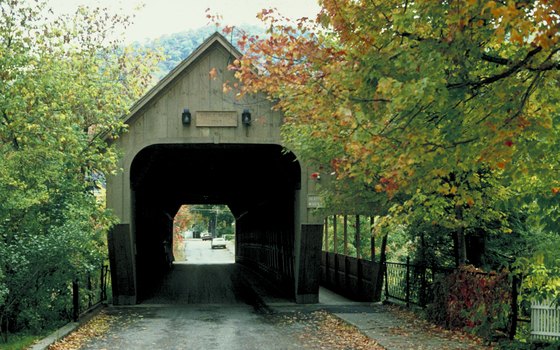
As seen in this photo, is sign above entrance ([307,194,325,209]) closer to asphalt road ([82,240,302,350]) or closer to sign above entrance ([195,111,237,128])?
sign above entrance ([195,111,237,128])

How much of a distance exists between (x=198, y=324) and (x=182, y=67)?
684cm

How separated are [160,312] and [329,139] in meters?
6.57

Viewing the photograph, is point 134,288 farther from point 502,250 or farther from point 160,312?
point 502,250

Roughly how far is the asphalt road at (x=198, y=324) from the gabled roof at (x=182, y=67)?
5142mm

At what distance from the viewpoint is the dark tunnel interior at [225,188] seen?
68.4 feet

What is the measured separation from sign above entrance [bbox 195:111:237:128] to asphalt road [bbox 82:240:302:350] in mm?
4720

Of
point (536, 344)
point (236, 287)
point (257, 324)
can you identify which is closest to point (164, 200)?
point (236, 287)

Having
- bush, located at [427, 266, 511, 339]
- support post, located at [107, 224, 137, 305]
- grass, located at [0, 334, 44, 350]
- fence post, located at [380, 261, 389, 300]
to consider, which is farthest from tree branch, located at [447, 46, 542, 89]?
support post, located at [107, 224, 137, 305]

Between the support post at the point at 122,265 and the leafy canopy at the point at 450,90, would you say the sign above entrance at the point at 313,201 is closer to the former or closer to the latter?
the support post at the point at 122,265

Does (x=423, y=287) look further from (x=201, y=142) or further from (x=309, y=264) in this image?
(x=201, y=142)

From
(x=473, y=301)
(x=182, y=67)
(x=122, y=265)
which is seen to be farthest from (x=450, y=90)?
(x=122, y=265)

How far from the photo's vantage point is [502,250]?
1639 centimetres

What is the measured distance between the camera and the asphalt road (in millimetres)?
12492

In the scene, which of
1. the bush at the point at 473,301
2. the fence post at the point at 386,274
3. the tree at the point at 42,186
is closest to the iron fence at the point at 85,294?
the tree at the point at 42,186
